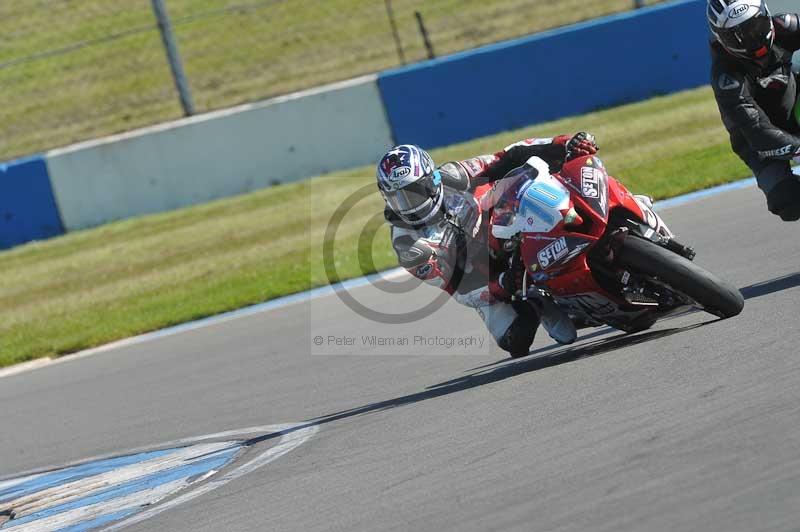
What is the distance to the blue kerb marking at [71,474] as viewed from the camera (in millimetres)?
6688

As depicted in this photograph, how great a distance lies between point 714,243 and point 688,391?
4.36 metres

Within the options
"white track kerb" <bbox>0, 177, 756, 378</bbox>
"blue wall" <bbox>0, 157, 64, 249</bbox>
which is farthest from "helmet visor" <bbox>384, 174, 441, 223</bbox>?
"blue wall" <bbox>0, 157, 64, 249</bbox>

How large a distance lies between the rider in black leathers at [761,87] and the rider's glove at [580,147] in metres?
1.02

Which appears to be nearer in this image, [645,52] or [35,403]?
[35,403]

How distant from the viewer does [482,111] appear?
17.2 m

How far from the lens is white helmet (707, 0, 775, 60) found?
6.84m

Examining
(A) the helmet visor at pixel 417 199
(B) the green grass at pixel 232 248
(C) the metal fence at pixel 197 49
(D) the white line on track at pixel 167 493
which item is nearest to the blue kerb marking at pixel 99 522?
(D) the white line on track at pixel 167 493

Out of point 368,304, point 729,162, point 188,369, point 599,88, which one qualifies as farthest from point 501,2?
point 188,369

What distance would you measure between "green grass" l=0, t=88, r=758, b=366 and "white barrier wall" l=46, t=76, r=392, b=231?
286 millimetres

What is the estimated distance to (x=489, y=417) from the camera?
575cm

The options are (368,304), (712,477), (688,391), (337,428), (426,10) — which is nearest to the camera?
(712,477)

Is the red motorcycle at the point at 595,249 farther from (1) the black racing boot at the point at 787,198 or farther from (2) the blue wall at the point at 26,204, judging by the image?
(2) the blue wall at the point at 26,204

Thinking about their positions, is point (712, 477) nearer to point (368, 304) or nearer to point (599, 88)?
point (368, 304)

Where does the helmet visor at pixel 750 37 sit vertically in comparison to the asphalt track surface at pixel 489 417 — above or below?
above
